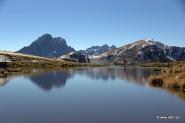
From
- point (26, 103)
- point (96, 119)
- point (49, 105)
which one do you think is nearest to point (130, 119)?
point (96, 119)

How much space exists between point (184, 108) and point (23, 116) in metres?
18.0

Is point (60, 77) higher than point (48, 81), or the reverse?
point (60, 77)

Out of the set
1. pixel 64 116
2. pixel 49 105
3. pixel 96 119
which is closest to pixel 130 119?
pixel 96 119

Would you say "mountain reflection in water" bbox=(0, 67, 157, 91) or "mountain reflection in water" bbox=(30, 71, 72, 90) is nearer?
"mountain reflection in water" bbox=(30, 71, 72, 90)

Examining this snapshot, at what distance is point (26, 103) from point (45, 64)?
14755 cm

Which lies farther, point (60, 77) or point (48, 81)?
point (60, 77)

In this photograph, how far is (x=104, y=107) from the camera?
39.7m

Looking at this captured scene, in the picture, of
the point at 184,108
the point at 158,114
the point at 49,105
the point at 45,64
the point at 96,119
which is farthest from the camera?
the point at 45,64

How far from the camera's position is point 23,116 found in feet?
111

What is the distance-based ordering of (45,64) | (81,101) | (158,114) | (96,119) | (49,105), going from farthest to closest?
(45,64) → (81,101) → (49,105) → (158,114) → (96,119)

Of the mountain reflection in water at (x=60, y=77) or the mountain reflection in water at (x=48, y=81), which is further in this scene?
the mountain reflection in water at (x=60, y=77)

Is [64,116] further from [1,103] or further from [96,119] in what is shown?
[1,103]

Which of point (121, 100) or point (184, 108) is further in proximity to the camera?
point (121, 100)

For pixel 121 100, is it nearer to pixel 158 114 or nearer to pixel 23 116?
pixel 158 114
